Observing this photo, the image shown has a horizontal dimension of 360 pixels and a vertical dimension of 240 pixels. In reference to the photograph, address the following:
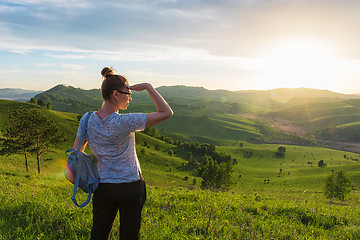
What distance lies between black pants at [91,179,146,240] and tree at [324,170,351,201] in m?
56.4

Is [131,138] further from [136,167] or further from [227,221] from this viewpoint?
[227,221]

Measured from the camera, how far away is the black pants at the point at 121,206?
3027mm

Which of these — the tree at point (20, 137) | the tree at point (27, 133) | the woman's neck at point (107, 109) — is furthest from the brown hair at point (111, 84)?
the tree at point (20, 137)

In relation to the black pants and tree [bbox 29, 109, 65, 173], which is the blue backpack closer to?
the black pants

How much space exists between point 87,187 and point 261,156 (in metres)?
153

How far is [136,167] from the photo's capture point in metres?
3.26

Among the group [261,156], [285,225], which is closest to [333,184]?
[285,225]

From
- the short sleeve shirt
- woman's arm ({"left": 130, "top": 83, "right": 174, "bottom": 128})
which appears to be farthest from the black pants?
woman's arm ({"left": 130, "top": 83, "right": 174, "bottom": 128})

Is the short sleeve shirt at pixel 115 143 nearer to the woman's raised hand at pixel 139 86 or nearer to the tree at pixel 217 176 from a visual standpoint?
the woman's raised hand at pixel 139 86

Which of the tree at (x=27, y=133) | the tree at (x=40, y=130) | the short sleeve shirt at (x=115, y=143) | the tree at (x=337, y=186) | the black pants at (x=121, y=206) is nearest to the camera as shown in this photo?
the short sleeve shirt at (x=115, y=143)

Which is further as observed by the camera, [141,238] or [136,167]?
[141,238]

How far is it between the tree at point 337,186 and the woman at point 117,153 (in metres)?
56.5

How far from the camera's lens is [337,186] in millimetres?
47375

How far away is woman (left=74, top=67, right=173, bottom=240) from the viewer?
295 centimetres
